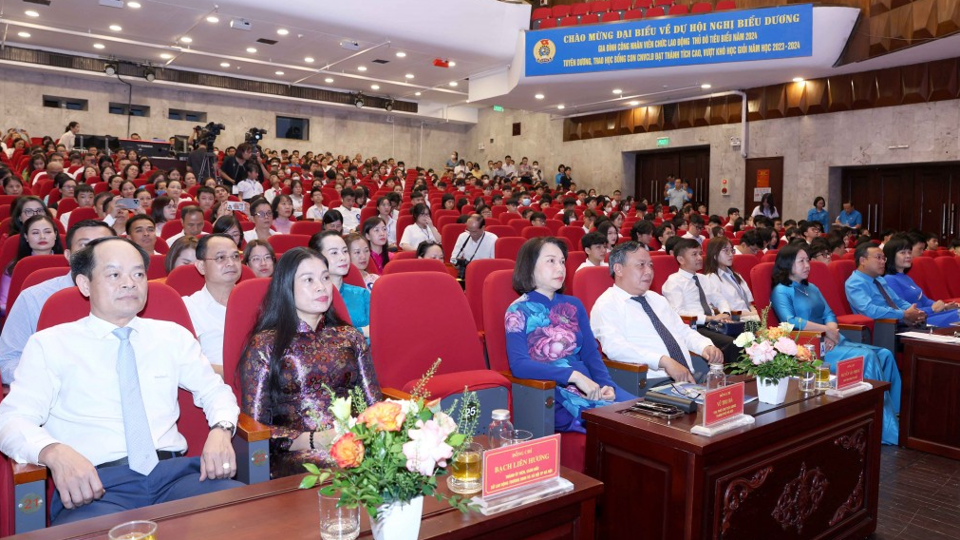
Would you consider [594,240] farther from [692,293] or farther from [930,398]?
[930,398]

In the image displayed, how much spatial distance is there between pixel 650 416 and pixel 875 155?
33.3 ft

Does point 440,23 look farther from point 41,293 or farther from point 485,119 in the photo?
point 41,293

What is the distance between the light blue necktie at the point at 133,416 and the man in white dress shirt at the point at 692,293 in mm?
2833

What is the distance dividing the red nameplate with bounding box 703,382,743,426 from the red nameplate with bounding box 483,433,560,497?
0.60 m

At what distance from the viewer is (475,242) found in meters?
5.40

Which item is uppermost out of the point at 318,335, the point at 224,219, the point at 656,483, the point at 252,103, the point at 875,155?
the point at 252,103

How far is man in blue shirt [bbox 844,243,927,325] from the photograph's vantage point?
4027 mm

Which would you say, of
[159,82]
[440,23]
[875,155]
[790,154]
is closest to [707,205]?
[790,154]

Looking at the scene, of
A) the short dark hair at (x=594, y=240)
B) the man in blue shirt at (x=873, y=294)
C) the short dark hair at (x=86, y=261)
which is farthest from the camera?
the short dark hair at (x=594, y=240)

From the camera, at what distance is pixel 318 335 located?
1977mm

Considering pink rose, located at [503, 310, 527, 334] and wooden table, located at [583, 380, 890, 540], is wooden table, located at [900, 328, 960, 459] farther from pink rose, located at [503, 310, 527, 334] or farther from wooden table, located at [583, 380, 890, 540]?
pink rose, located at [503, 310, 527, 334]

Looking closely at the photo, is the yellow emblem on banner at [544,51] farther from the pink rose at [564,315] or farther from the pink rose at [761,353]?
the pink rose at [761,353]

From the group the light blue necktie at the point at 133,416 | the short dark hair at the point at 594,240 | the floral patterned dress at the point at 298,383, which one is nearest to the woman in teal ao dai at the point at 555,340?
the floral patterned dress at the point at 298,383

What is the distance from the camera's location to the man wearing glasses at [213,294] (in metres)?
2.49
